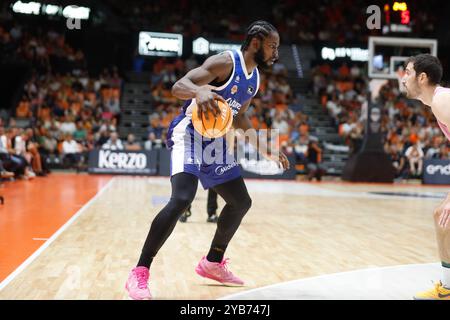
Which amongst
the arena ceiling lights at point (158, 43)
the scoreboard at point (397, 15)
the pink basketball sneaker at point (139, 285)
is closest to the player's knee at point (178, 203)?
the pink basketball sneaker at point (139, 285)

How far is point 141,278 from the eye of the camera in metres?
3.59

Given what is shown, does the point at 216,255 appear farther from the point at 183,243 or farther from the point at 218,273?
the point at 183,243

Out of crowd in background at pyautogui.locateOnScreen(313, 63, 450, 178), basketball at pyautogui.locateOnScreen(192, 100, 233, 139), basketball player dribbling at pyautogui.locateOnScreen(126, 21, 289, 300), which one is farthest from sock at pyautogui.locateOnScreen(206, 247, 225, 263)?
crowd in background at pyautogui.locateOnScreen(313, 63, 450, 178)

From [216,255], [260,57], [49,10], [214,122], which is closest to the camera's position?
[214,122]

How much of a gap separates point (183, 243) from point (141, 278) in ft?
7.82

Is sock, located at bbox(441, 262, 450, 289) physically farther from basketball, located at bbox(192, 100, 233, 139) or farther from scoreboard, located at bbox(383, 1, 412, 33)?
scoreboard, located at bbox(383, 1, 412, 33)

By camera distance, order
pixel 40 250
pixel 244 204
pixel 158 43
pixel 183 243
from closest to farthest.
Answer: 1. pixel 244 204
2. pixel 40 250
3. pixel 183 243
4. pixel 158 43

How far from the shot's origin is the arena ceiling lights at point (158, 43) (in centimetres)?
2288

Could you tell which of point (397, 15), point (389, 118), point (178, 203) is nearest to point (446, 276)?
point (178, 203)

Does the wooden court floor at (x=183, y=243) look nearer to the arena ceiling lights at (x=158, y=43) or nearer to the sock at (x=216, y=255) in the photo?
the sock at (x=216, y=255)

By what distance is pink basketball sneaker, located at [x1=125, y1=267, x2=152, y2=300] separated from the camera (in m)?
3.50
